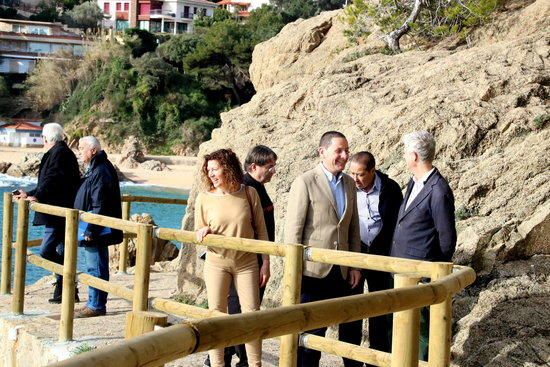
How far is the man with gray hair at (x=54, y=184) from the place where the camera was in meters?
7.82

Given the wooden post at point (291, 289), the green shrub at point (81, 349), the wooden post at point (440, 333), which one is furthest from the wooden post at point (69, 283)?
the wooden post at point (440, 333)

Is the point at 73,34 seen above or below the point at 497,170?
above

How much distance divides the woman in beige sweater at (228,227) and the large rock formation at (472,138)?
56.4 inches

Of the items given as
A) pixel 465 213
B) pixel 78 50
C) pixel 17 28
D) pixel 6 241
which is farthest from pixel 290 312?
pixel 17 28

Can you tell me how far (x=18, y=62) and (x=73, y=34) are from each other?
667 centimetres

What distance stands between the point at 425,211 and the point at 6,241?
4.43 metres

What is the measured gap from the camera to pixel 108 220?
21.3 feet

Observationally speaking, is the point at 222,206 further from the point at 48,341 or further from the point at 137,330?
the point at 137,330

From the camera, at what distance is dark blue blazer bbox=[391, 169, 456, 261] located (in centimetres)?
527

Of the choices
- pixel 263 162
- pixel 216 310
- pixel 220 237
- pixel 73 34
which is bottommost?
pixel 216 310

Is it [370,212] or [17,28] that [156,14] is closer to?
[17,28]

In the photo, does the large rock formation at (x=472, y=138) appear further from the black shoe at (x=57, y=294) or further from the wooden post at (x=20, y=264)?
the wooden post at (x=20, y=264)

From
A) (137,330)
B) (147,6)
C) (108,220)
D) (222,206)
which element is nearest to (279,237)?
(108,220)

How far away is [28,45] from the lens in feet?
241
